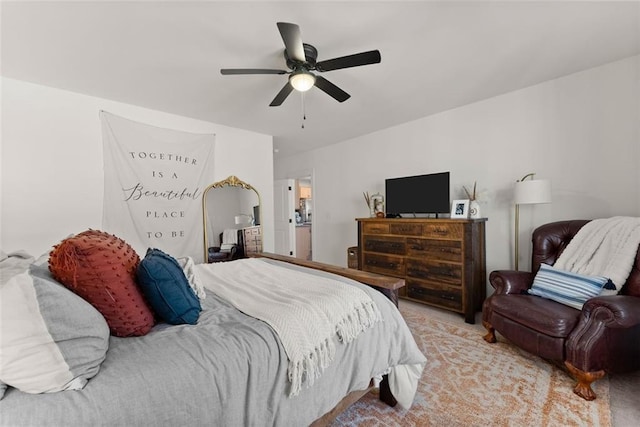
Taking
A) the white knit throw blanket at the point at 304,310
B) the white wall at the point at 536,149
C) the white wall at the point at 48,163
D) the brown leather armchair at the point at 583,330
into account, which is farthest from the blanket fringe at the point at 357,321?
the white wall at the point at 48,163

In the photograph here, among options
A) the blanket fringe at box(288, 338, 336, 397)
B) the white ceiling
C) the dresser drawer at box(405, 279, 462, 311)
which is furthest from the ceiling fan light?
the dresser drawer at box(405, 279, 462, 311)

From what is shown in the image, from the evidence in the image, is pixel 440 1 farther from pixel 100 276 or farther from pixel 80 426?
pixel 80 426

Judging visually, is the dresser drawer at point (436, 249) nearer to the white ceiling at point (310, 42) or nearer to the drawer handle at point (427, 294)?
the drawer handle at point (427, 294)

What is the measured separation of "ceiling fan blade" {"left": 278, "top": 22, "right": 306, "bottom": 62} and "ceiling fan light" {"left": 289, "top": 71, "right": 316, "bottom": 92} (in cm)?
14

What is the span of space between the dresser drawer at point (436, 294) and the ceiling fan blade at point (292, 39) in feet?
8.74

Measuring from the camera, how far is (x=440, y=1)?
1554mm

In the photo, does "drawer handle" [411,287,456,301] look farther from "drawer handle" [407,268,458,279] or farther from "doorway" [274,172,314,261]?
"doorway" [274,172,314,261]

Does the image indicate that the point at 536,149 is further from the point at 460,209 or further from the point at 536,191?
the point at 460,209

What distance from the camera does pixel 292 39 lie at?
59.9 inches

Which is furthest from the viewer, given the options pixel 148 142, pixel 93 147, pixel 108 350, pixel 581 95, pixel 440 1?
pixel 148 142

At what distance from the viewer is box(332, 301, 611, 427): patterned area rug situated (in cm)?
149

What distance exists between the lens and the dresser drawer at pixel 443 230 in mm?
2798

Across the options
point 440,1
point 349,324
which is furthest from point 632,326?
point 440,1

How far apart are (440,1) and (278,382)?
2186 mm
